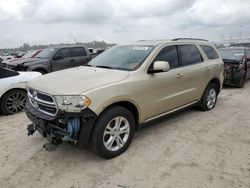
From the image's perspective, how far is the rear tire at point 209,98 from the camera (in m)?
5.40

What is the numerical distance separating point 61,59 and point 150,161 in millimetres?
8123

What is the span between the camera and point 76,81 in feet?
11.0

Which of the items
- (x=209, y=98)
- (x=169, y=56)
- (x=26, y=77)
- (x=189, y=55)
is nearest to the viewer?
(x=169, y=56)

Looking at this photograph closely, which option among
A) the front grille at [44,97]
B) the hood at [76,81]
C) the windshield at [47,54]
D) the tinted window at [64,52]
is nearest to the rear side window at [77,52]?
the tinted window at [64,52]

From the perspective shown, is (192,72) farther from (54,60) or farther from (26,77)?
(54,60)

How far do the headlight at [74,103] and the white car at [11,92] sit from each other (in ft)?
11.1

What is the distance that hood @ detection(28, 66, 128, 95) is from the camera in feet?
10.1

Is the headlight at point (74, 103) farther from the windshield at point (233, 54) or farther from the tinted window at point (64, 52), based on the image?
the tinted window at point (64, 52)

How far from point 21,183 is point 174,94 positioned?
116 inches

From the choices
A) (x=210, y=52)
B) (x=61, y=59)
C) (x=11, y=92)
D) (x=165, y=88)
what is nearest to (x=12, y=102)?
(x=11, y=92)

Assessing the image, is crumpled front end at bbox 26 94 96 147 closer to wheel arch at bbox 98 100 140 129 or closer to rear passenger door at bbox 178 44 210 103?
wheel arch at bbox 98 100 140 129

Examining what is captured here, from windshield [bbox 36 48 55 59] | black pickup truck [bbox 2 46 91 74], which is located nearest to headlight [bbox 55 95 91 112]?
black pickup truck [bbox 2 46 91 74]

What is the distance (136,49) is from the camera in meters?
4.30

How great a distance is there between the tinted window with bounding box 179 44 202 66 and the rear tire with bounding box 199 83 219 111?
0.83 metres
